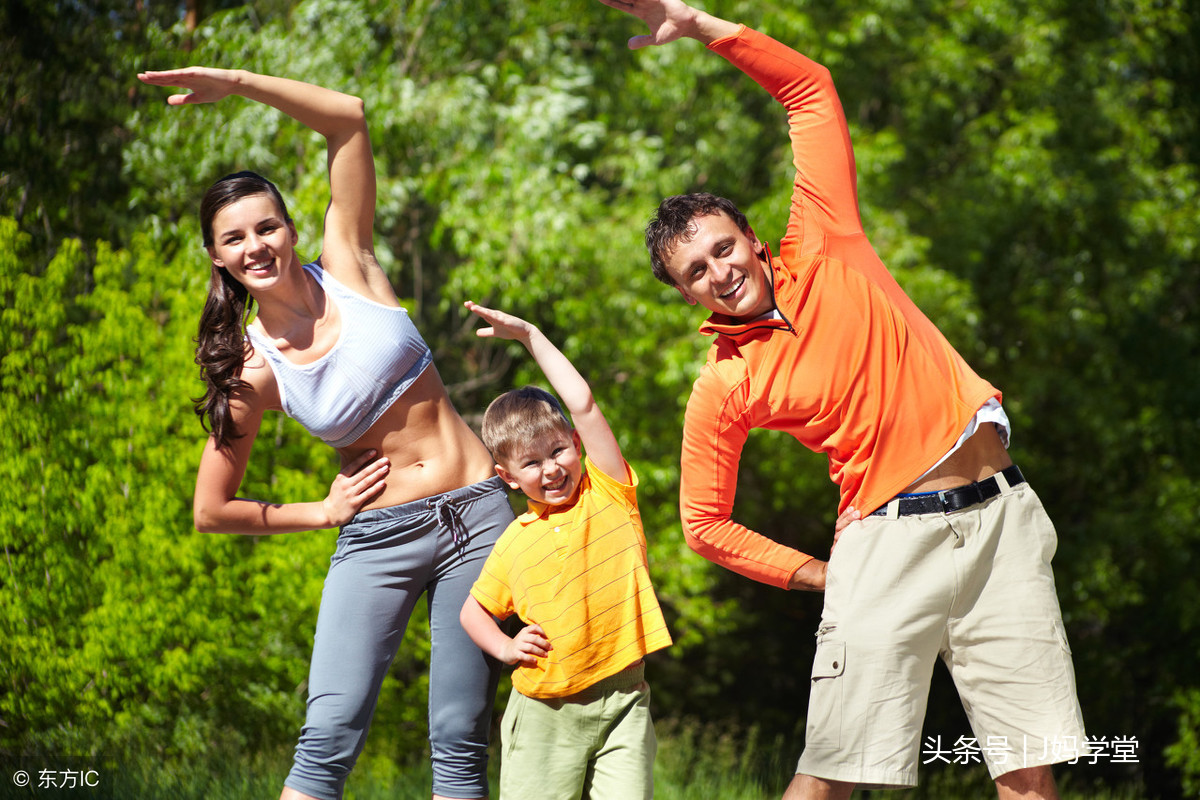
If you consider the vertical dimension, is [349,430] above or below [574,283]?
below

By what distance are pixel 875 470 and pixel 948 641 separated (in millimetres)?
399

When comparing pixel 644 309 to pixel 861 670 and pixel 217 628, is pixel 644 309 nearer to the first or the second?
pixel 217 628

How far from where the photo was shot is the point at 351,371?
8.07 feet

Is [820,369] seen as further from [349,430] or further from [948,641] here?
[349,430]

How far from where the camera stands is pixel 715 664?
521 inches

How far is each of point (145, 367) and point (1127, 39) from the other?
10.4m

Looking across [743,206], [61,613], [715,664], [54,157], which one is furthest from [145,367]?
[715,664]

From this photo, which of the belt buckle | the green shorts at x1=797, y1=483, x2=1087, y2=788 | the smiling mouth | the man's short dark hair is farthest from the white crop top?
the belt buckle

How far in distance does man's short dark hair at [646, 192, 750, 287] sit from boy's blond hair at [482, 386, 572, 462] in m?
0.39

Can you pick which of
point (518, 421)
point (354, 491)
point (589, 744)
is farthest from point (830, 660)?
point (354, 491)

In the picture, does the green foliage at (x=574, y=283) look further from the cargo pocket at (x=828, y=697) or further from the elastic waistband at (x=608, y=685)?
the cargo pocket at (x=828, y=697)

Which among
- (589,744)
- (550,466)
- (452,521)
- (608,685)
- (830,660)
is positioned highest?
(550,466)

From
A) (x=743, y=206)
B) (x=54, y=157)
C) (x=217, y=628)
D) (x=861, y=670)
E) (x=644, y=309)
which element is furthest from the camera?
(x=743, y=206)

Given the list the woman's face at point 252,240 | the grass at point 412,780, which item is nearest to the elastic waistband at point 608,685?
the woman's face at point 252,240
